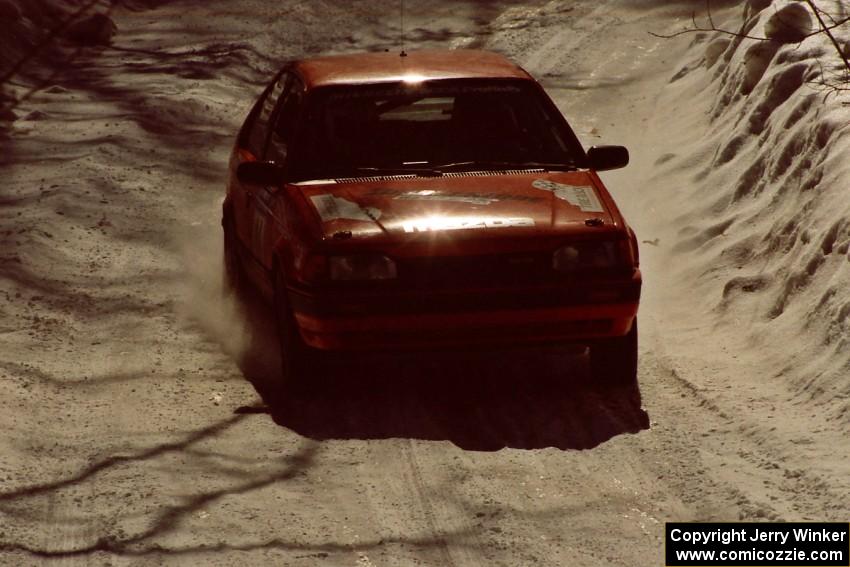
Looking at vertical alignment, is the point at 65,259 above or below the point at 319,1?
above

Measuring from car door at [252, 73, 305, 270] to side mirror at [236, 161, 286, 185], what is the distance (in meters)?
0.08

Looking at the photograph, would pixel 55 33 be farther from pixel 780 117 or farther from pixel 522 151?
pixel 522 151

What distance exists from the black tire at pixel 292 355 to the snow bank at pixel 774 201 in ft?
7.59

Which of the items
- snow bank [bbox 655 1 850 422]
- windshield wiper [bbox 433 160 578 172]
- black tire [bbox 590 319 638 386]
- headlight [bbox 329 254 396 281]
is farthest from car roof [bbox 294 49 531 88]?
snow bank [bbox 655 1 850 422]

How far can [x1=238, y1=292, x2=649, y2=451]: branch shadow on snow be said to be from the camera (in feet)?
25.8

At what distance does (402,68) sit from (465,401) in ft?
6.47

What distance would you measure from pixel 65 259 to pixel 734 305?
4430mm

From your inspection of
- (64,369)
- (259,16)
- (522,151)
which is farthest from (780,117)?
(259,16)

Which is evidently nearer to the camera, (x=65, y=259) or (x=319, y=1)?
(x=65, y=259)

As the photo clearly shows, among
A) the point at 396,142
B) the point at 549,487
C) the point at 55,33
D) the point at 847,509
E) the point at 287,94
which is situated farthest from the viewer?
the point at 55,33

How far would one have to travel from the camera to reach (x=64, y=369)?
9.05 meters

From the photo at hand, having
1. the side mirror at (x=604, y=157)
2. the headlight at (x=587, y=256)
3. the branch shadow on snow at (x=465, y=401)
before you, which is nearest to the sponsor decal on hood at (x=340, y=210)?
the branch shadow on snow at (x=465, y=401)

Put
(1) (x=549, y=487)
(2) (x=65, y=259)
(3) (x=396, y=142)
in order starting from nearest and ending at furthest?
(1) (x=549, y=487)
(3) (x=396, y=142)
(2) (x=65, y=259)

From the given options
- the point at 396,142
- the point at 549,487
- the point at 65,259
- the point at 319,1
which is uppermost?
the point at 396,142
